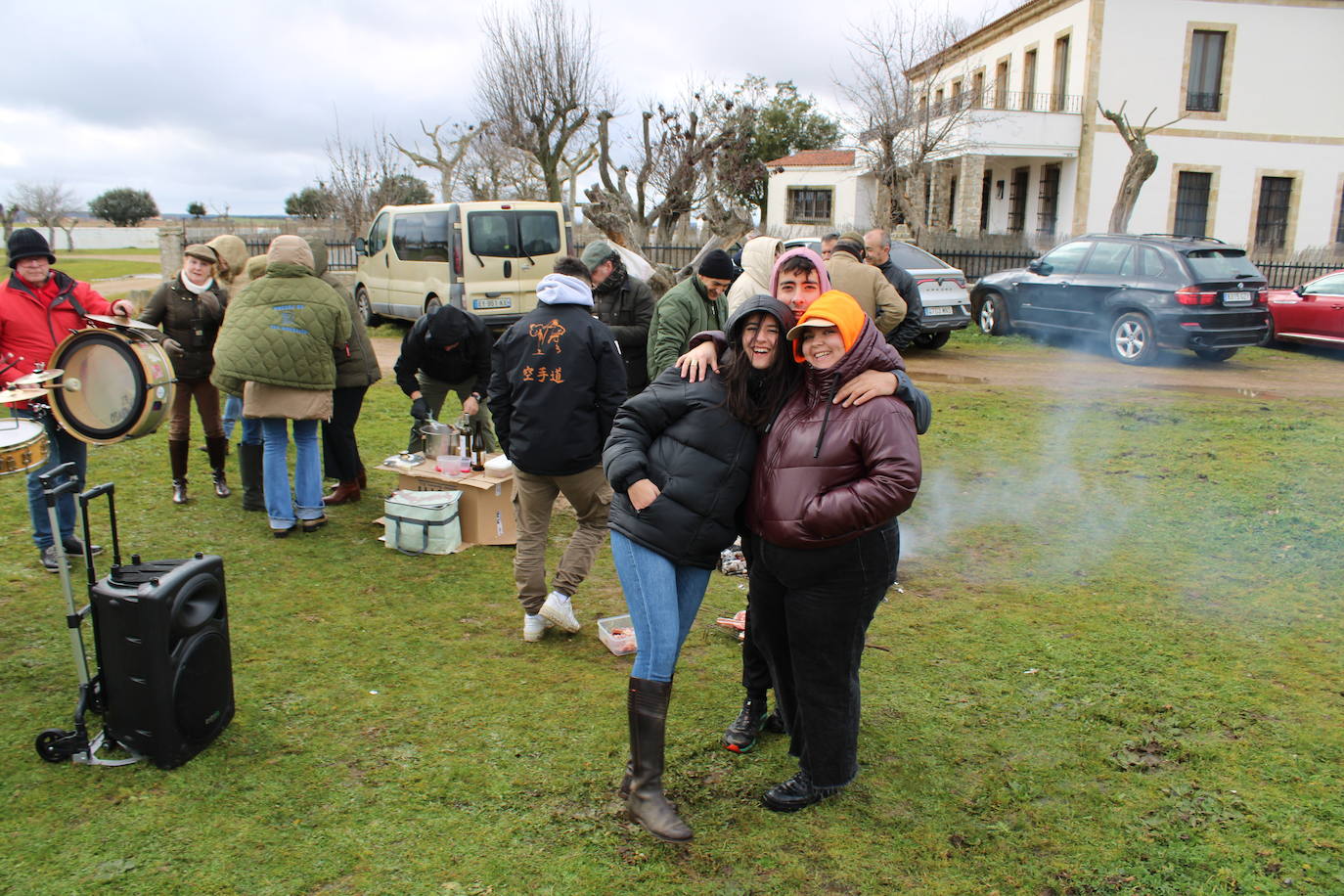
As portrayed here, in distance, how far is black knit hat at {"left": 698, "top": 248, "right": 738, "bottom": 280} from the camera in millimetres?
5059

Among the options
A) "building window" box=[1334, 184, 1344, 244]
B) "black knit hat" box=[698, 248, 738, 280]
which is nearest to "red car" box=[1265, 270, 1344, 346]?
"black knit hat" box=[698, 248, 738, 280]

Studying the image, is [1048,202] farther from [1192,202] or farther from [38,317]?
[38,317]

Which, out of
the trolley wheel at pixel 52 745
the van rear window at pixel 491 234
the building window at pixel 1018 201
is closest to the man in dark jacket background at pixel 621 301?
the trolley wheel at pixel 52 745

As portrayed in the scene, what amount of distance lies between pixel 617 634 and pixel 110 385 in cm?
239

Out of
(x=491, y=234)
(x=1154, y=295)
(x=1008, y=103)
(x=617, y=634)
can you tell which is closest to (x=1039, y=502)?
(x=617, y=634)

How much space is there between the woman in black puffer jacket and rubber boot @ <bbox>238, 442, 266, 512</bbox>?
4154 millimetres

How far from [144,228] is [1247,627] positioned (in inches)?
2558

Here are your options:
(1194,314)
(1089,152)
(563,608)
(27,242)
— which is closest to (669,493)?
(563,608)

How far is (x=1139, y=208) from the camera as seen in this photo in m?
31.4

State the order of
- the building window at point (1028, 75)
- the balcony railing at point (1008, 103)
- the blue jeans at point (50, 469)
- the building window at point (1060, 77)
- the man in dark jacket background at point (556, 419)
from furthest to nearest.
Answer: the building window at point (1028, 75), the building window at point (1060, 77), the balcony railing at point (1008, 103), the blue jeans at point (50, 469), the man in dark jacket background at point (556, 419)

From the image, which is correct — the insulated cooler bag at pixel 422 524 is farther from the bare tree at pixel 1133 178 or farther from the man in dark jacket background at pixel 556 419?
the bare tree at pixel 1133 178

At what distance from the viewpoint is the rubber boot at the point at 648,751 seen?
9.93 feet

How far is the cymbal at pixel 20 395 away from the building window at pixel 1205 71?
115 ft

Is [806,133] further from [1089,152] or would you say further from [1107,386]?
[1107,386]
